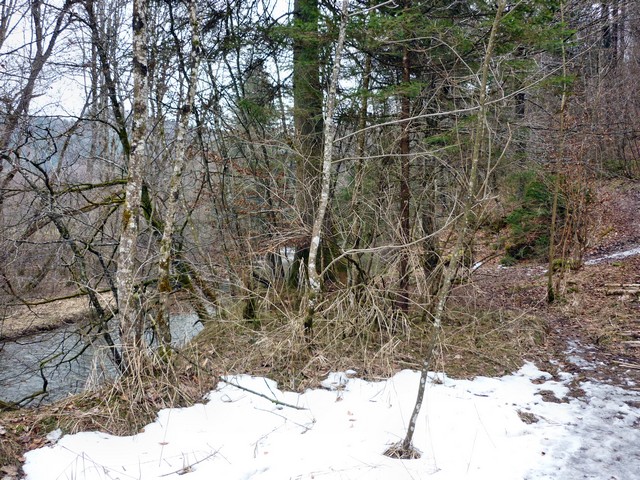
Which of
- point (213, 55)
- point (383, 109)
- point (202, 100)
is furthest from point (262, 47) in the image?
point (383, 109)

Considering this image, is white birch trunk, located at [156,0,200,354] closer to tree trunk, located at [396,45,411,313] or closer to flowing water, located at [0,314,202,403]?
flowing water, located at [0,314,202,403]

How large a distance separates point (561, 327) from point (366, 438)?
4.37 metres

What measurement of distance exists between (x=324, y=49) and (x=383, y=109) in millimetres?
1327

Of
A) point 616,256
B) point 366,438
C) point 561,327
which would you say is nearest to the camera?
point 366,438

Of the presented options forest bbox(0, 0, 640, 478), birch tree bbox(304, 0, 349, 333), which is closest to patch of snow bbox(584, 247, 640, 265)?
forest bbox(0, 0, 640, 478)

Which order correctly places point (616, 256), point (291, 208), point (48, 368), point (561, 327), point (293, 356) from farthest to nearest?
point (616, 256) → point (48, 368) → point (561, 327) → point (291, 208) → point (293, 356)

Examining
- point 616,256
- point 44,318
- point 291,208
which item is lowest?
point 44,318

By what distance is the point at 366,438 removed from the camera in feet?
13.1

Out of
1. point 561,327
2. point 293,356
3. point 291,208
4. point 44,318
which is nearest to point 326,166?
point 291,208

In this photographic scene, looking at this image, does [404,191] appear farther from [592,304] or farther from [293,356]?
[592,304]

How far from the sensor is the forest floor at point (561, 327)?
16.6 ft

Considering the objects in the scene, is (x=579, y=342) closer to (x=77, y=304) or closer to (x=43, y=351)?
(x=43, y=351)

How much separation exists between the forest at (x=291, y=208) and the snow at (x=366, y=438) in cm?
27

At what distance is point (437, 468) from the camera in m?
3.54
